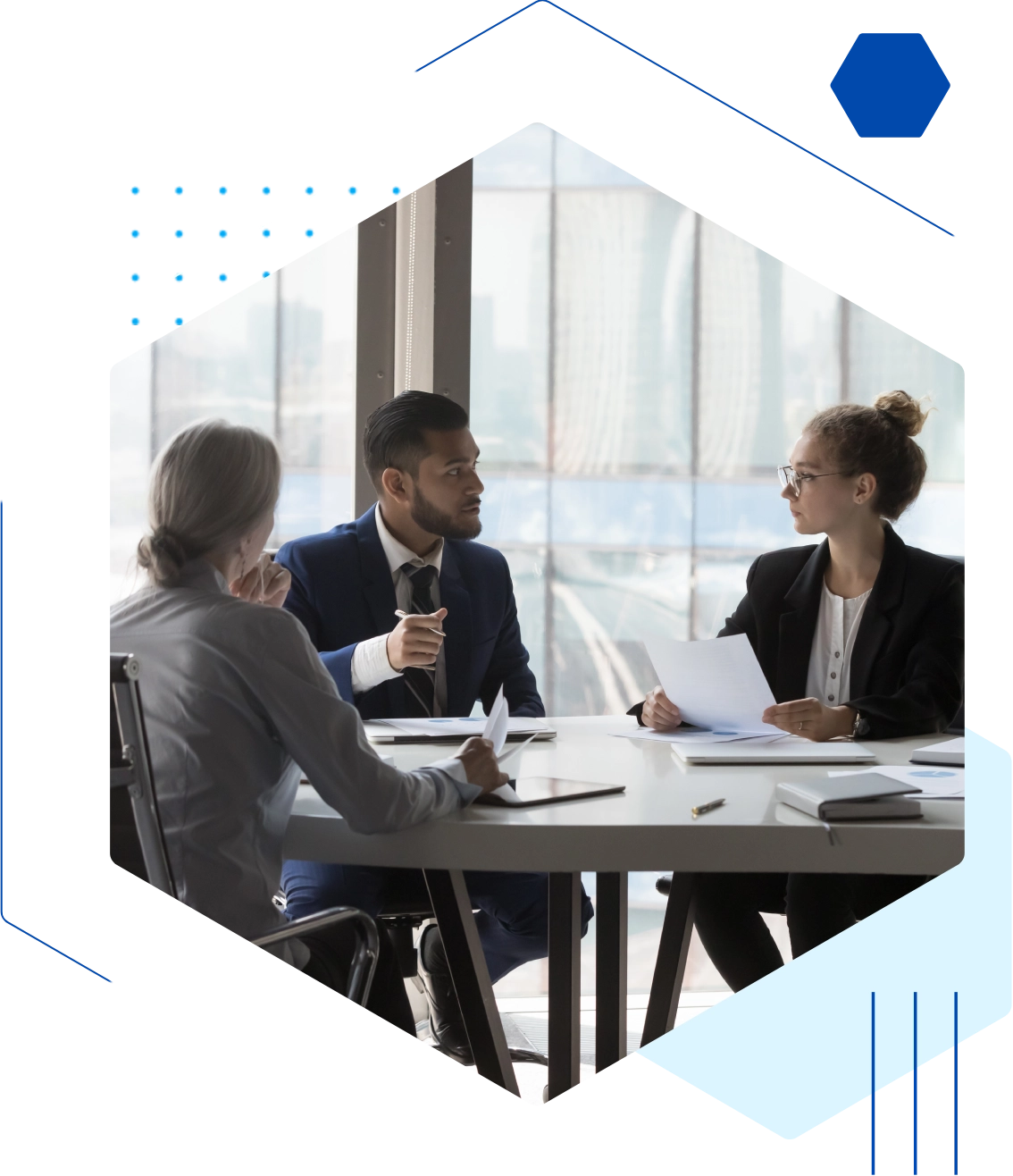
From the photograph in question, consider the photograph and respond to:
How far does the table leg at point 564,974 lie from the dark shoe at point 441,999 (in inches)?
20.4

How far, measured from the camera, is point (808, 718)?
2082mm

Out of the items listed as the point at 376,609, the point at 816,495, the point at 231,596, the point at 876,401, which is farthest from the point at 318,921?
the point at 876,401

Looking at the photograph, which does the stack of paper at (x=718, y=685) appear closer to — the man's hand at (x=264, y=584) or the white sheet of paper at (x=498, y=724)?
the white sheet of paper at (x=498, y=724)

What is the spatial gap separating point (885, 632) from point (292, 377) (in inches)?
78.3

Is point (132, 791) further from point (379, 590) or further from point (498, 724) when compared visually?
point (379, 590)

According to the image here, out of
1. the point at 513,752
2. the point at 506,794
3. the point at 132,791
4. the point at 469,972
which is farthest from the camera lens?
the point at 513,752

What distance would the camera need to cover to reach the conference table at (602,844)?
1.42 m

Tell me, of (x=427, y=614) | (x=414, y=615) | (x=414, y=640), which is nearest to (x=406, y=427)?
(x=427, y=614)

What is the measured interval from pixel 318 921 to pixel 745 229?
1044mm

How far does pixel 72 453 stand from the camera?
108 cm

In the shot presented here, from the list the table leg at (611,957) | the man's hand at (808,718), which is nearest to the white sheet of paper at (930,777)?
the man's hand at (808,718)

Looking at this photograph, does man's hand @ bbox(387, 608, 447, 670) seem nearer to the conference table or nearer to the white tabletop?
the conference table

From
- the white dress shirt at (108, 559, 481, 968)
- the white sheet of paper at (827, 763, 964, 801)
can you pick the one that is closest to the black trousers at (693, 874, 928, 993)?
the white sheet of paper at (827, 763, 964, 801)

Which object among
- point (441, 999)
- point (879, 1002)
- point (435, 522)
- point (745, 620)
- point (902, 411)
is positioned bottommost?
point (441, 999)
